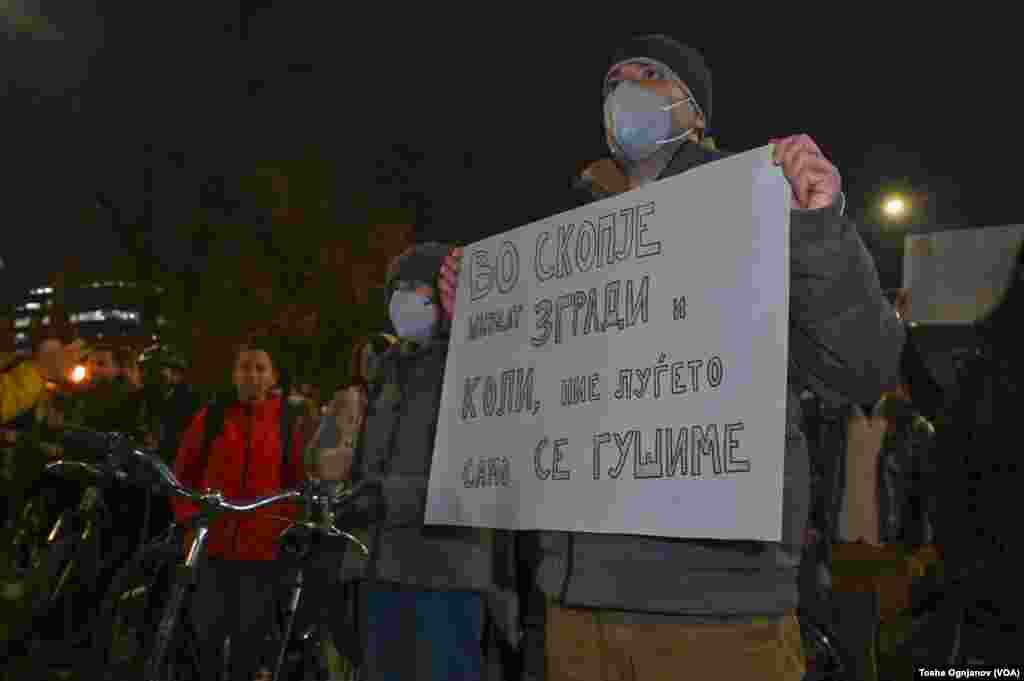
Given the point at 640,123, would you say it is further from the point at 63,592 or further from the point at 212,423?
the point at 63,592

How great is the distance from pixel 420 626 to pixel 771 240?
2.19 meters

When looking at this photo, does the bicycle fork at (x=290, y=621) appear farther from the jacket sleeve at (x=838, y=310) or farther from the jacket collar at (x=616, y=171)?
the jacket sleeve at (x=838, y=310)

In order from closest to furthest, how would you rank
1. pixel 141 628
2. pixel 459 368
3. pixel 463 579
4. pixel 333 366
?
pixel 459 368 < pixel 463 579 < pixel 141 628 < pixel 333 366

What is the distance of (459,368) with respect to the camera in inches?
122

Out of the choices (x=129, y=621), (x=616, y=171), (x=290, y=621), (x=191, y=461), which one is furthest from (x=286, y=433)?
(x=616, y=171)

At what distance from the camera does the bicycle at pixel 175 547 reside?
3.59 m

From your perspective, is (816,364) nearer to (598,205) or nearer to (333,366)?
(598,205)

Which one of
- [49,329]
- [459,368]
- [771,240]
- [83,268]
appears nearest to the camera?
[771,240]

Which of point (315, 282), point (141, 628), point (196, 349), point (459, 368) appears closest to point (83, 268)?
point (196, 349)

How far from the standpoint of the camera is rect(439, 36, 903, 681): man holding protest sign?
7.12 feet

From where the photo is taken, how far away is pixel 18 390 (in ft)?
26.5

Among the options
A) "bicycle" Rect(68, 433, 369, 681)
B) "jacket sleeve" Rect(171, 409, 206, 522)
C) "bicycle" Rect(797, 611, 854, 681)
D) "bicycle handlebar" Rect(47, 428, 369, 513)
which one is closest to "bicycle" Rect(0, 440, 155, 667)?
"jacket sleeve" Rect(171, 409, 206, 522)

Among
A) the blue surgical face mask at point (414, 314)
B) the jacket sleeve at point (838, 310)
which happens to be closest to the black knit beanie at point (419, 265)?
the blue surgical face mask at point (414, 314)

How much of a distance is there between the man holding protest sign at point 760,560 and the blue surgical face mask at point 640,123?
0.54 m
